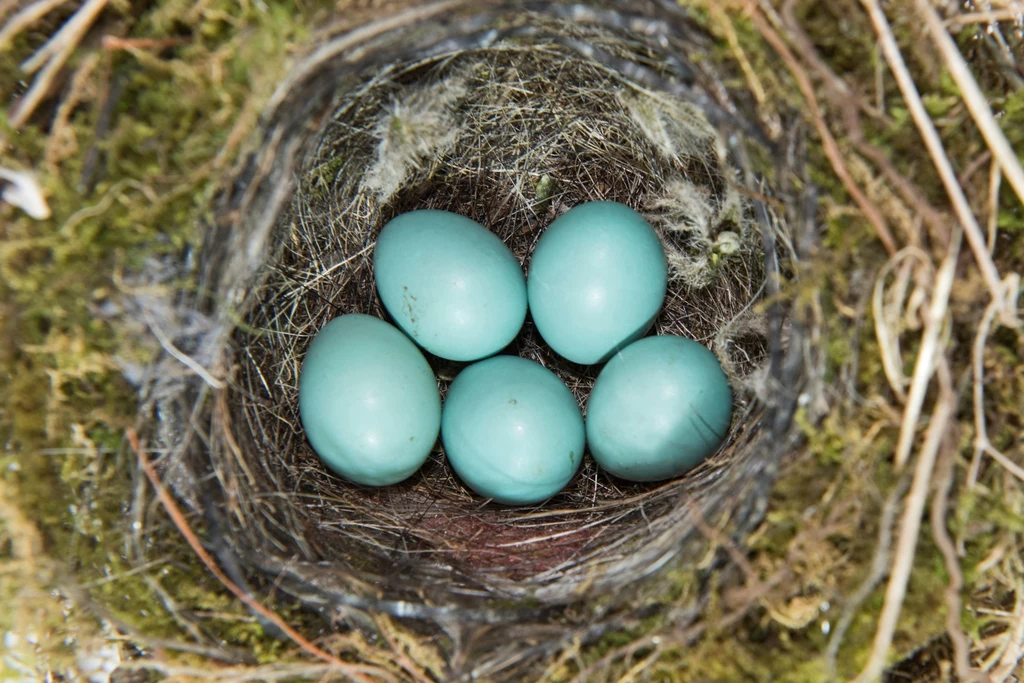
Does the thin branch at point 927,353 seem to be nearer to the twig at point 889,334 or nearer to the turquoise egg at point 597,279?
the twig at point 889,334

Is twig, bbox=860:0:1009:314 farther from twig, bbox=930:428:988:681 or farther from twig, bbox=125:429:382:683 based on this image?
twig, bbox=125:429:382:683

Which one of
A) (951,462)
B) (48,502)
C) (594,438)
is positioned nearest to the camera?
(951,462)

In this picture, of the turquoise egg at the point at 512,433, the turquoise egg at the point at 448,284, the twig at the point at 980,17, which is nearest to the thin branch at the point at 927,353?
the twig at the point at 980,17

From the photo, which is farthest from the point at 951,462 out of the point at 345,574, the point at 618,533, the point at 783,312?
the point at 345,574

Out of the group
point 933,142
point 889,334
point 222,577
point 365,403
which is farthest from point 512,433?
point 933,142

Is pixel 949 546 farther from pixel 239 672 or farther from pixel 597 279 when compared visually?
pixel 239 672

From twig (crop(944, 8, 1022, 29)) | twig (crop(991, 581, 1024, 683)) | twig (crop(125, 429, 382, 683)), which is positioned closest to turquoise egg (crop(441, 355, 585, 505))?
twig (crop(125, 429, 382, 683))

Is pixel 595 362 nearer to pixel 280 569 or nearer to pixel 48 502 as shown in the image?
pixel 280 569

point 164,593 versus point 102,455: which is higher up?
point 102,455
